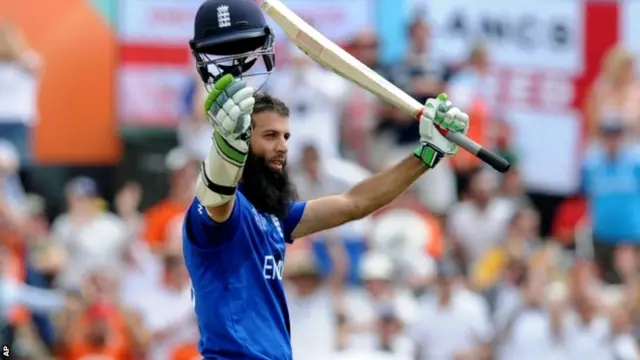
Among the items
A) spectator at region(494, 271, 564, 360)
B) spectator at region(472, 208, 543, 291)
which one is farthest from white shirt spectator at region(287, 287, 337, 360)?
spectator at region(472, 208, 543, 291)

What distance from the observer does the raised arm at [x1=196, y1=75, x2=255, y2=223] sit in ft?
15.7

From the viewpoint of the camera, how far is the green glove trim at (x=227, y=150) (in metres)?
4.91

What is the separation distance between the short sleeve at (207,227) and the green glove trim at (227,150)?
38 cm

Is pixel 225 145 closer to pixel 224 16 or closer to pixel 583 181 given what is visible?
pixel 224 16

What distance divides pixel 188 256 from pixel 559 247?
763 cm

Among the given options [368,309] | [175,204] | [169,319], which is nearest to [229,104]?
[169,319]

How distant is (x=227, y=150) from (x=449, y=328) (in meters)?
6.41

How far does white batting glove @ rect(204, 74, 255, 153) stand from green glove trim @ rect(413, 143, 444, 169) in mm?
1274

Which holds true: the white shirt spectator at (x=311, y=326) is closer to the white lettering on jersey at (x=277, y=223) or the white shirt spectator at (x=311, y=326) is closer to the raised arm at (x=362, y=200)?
the raised arm at (x=362, y=200)

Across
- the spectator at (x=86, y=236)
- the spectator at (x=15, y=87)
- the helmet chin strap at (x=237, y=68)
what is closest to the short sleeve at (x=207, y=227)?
the helmet chin strap at (x=237, y=68)

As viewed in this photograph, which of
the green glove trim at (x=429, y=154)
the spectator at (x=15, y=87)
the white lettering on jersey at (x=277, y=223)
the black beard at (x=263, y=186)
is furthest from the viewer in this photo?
the spectator at (x=15, y=87)

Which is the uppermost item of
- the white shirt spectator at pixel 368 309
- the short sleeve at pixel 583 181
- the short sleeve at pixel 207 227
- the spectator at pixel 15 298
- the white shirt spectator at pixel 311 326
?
the short sleeve at pixel 207 227

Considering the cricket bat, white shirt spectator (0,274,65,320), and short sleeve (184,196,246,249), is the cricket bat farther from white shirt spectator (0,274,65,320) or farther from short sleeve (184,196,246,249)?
white shirt spectator (0,274,65,320)

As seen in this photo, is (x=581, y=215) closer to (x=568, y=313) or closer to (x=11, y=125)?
(x=568, y=313)
